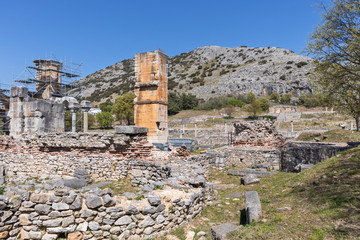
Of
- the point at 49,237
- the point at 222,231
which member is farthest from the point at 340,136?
the point at 49,237

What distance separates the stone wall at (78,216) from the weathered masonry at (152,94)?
23.3 feet

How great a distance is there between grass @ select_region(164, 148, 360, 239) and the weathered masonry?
4708 millimetres

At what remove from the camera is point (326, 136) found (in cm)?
1997

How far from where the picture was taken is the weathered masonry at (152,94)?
11742 millimetres

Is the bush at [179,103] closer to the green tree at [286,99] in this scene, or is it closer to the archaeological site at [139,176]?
the green tree at [286,99]

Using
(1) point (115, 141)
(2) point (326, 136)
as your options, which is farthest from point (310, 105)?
(1) point (115, 141)

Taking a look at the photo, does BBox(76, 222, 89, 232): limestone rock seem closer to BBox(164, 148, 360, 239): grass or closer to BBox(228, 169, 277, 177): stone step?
BBox(164, 148, 360, 239): grass

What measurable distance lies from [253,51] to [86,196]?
106124 millimetres

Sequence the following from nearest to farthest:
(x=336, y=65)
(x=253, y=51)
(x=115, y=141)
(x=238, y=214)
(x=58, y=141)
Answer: (x=238, y=214) → (x=336, y=65) → (x=115, y=141) → (x=58, y=141) → (x=253, y=51)

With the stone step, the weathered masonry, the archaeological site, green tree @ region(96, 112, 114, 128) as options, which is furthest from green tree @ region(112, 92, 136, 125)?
the stone step

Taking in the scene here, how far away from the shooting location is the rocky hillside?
→ 6994cm

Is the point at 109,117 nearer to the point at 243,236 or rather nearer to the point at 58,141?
the point at 58,141

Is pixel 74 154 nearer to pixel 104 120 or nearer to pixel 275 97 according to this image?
pixel 104 120

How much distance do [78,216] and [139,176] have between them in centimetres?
473
